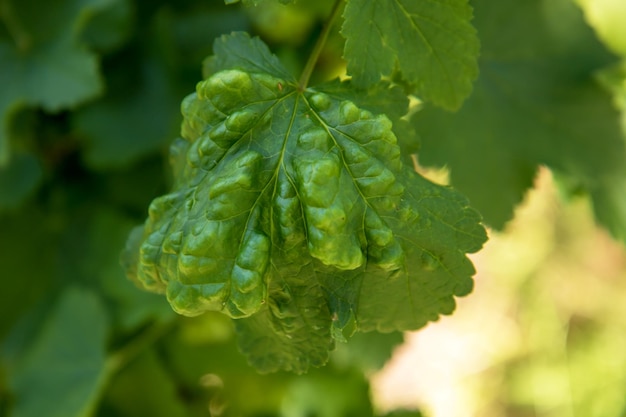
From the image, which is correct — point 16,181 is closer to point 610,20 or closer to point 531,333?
point 610,20

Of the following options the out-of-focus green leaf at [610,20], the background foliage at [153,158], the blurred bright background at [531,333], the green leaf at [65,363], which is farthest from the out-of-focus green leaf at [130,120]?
the blurred bright background at [531,333]

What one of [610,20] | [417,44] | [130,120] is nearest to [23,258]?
[130,120]

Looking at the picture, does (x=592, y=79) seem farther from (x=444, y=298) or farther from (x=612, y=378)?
(x=612, y=378)

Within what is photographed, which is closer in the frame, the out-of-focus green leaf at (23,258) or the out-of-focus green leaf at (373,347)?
the out-of-focus green leaf at (373,347)

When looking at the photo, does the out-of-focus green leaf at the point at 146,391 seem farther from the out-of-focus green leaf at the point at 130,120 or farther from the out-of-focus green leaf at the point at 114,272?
the out-of-focus green leaf at the point at 130,120

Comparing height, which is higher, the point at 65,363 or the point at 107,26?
the point at 107,26
